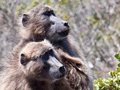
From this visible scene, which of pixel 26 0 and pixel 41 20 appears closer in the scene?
pixel 41 20

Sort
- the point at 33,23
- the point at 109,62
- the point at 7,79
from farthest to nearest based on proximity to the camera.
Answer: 1. the point at 109,62
2. the point at 33,23
3. the point at 7,79

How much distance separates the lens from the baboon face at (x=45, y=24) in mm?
6195

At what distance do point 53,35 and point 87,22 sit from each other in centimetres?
794

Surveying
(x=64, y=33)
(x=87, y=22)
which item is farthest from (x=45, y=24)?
(x=87, y=22)

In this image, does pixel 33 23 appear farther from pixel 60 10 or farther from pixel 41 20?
pixel 60 10

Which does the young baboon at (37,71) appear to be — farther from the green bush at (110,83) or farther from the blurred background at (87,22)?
the blurred background at (87,22)

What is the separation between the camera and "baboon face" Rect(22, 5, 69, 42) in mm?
6195

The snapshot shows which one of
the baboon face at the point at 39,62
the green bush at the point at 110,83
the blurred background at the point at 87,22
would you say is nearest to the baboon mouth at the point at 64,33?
the baboon face at the point at 39,62

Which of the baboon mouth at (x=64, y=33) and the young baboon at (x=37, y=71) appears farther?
the baboon mouth at (x=64, y=33)

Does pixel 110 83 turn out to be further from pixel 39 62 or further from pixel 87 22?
pixel 87 22

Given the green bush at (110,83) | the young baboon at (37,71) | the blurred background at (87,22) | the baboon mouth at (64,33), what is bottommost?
the blurred background at (87,22)

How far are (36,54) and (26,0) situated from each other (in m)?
8.59

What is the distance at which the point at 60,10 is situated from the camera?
13.5m

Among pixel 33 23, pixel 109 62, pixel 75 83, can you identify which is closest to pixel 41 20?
pixel 33 23
